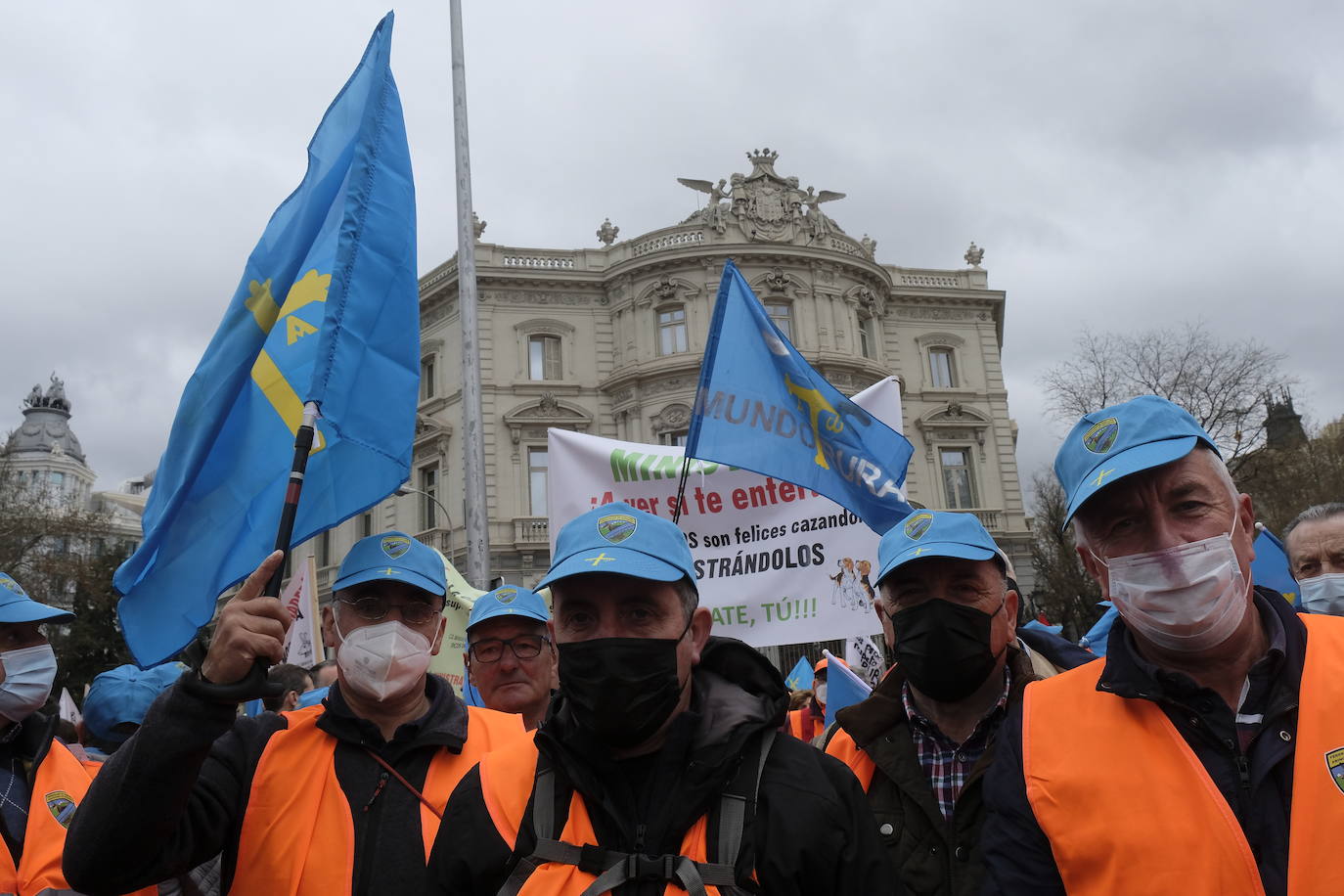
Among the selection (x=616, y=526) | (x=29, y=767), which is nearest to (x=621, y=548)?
(x=616, y=526)

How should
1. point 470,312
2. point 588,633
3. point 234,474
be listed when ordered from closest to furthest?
1. point 588,633
2. point 234,474
3. point 470,312

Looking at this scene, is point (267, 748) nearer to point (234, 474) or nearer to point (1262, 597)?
point (234, 474)

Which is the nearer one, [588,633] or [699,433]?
[588,633]

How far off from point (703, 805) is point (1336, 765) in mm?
1193

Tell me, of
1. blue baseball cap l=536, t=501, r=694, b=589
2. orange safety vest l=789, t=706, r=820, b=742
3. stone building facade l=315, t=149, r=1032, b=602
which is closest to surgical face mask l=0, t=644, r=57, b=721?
blue baseball cap l=536, t=501, r=694, b=589

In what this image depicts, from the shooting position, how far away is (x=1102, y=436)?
7.56 feet

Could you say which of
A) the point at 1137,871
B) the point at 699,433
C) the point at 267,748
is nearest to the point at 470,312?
the point at 699,433

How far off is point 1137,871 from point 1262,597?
684 millimetres

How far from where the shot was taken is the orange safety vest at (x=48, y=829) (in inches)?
117

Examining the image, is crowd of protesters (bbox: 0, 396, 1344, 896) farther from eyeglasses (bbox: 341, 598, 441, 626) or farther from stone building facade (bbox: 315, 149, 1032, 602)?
stone building facade (bbox: 315, 149, 1032, 602)

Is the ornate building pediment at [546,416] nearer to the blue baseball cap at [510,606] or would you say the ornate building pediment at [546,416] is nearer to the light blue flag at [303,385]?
the blue baseball cap at [510,606]

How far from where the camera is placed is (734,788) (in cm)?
209

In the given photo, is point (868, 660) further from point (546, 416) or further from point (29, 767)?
point (546, 416)

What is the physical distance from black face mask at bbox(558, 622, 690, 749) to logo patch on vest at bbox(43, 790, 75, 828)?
198cm
